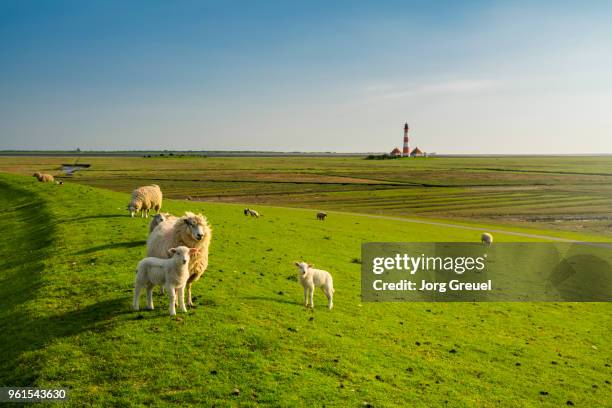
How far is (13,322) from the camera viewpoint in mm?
12422

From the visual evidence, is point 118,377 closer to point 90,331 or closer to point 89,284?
point 90,331

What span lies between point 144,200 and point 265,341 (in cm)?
2256

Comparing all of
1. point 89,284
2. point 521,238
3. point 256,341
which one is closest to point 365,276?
point 256,341

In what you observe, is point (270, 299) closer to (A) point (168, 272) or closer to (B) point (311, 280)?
(B) point (311, 280)

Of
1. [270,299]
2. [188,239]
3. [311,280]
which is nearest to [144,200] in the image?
[188,239]

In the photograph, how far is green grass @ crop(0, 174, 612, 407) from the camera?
9.71 metres

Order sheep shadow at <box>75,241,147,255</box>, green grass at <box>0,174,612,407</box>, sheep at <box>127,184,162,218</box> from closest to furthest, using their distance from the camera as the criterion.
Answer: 1. green grass at <box>0,174,612,407</box>
2. sheep shadow at <box>75,241,147,255</box>
3. sheep at <box>127,184,162,218</box>

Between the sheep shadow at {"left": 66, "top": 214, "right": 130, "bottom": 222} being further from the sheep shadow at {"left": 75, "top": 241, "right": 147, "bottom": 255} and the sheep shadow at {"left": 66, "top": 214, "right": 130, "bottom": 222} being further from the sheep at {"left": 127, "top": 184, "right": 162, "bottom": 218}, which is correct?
the sheep shadow at {"left": 75, "top": 241, "right": 147, "bottom": 255}

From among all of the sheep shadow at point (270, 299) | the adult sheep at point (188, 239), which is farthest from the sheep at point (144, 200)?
the sheep shadow at point (270, 299)

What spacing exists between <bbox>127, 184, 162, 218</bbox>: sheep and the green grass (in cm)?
692

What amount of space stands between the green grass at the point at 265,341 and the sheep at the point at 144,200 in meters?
6.92

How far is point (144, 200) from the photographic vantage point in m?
30.9

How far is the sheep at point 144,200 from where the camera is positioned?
30266mm

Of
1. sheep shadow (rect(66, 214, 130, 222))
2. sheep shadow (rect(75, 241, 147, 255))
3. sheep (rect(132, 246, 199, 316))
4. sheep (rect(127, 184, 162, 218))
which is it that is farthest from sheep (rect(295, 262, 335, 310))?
sheep shadow (rect(66, 214, 130, 222))
